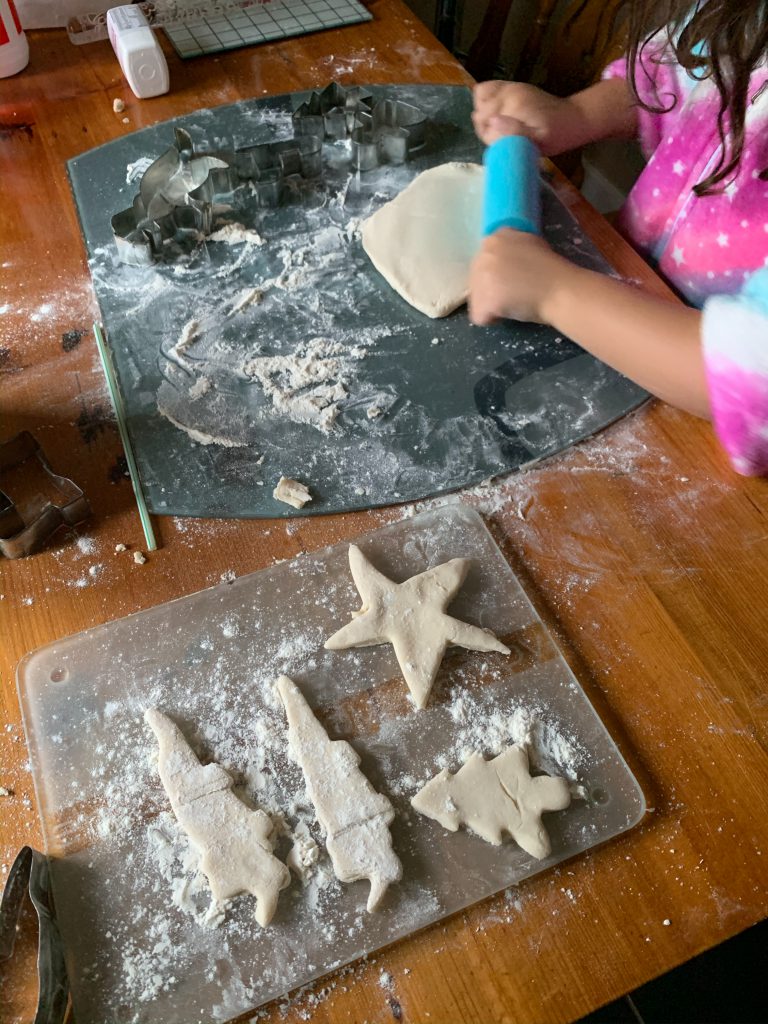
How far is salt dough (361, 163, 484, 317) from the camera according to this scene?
88 cm

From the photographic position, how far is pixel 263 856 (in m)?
0.53

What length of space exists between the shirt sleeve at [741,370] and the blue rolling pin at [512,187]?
270mm

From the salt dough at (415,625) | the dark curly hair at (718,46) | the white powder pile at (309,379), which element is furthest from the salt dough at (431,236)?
the salt dough at (415,625)

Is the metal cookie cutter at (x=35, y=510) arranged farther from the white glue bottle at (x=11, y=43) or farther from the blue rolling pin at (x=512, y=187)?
the white glue bottle at (x=11, y=43)

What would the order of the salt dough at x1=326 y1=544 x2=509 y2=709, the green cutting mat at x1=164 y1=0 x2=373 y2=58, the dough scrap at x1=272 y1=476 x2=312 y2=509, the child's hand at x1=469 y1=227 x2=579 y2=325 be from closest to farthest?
the salt dough at x1=326 y1=544 x2=509 y2=709 → the dough scrap at x1=272 y1=476 x2=312 y2=509 → the child's hand at x1=469 y1=227 x2=579 y2=325 → the green cutting mat at x1=164 y1=0 x2=373 y2=58

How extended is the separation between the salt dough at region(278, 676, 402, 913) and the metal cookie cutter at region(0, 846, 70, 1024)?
0.63 feet

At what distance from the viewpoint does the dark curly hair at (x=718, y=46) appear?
70 centimetres

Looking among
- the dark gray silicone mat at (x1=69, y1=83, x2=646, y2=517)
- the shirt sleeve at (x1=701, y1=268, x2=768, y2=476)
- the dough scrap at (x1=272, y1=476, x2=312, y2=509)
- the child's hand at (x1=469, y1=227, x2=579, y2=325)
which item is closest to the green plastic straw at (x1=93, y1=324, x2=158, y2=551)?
the dark gray silicone mat at (x1=69, y1=83, x2=646, y2=517)

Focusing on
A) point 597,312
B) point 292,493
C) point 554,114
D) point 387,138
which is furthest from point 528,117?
point 292,493

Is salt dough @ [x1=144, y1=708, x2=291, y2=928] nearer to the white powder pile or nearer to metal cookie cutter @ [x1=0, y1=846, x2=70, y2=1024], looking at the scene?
metal cookie cutter @ [x1=0, y1=846, x2=70, y2=1024]

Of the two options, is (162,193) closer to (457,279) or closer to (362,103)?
(362,103)

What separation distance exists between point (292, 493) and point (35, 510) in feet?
0.78

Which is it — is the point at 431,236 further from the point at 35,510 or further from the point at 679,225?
the point at 35,510

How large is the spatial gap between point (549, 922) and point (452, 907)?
7 cm
